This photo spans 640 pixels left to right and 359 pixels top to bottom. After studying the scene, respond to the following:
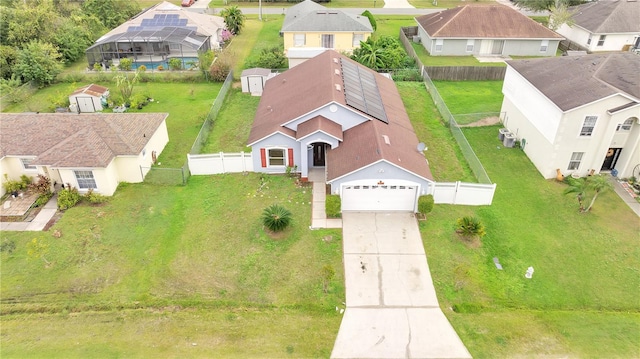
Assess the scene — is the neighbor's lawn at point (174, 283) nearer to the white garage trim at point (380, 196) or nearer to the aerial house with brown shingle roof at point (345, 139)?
the white garage trim at point (380, 196)

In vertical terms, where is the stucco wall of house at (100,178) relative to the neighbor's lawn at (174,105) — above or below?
above

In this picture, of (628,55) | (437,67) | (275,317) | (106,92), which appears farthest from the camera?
(437,67)

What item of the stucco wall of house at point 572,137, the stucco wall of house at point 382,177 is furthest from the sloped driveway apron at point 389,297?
the stucco wall of house at point 572,137

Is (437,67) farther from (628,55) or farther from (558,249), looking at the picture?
(558,249)

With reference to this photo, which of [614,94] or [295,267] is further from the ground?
[614,94]

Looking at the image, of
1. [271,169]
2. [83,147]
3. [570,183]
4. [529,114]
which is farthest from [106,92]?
[570,183]

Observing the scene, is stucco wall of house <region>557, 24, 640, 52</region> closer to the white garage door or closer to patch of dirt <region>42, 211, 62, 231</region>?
the white garage door
